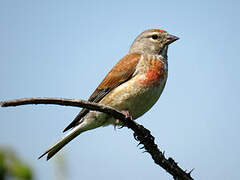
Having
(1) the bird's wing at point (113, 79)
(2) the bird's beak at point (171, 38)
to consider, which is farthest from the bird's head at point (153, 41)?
(1) the bird's wing at point (113, 79)

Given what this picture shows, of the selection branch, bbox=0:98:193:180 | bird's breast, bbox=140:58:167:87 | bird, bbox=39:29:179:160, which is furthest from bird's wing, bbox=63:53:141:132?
branch, bbox=0:98:193:180

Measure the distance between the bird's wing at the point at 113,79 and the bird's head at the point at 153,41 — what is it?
474mm

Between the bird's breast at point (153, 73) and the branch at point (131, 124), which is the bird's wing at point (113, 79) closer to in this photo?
the bird's breast at point (153, 73)

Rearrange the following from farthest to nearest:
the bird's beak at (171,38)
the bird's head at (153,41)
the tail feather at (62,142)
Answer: the bird's beak at (171,38), the bird's head at (153,41), the tail feather at (62,142)

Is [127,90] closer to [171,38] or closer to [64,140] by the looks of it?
[64,140]

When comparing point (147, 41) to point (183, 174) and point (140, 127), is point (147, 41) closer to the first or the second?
point (140, 127)

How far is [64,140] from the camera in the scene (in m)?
5.23

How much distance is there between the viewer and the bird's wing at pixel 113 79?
213 inches

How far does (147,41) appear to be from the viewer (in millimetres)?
6469

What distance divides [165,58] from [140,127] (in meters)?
2.50

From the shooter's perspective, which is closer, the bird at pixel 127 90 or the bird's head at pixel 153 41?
the bird at pixel 127 90

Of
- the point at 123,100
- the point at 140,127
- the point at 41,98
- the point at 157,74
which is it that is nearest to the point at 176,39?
the point at 157,74

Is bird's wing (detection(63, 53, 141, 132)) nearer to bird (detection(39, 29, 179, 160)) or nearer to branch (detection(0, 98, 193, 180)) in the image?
bird (detection(39, 29, 179, 160))

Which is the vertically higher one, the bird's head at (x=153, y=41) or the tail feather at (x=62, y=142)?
the bird's head at (x=153, y=41)
